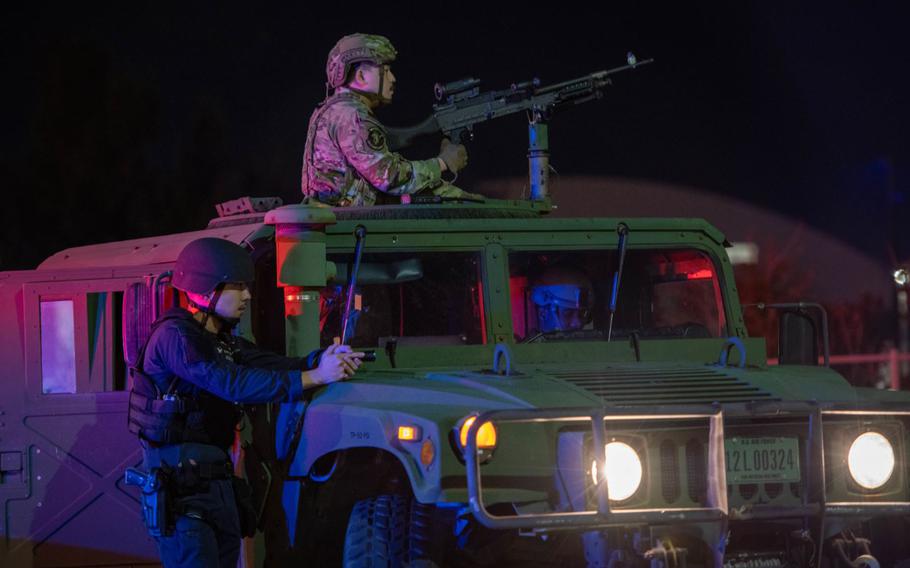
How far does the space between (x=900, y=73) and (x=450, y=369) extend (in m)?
13.3

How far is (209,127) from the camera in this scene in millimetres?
21875

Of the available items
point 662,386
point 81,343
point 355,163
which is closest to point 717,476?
point 662,386

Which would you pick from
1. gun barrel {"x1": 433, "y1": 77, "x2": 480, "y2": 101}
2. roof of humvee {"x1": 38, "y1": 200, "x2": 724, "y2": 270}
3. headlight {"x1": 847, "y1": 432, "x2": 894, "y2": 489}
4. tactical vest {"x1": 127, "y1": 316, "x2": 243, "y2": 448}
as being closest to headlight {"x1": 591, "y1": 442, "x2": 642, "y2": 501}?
headlight {"x1": 847, "y1": 432, "x2": 894, "y2": 489}

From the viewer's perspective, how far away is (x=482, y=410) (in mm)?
5680

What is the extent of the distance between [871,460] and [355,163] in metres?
3.00

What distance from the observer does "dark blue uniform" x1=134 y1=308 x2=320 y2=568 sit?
237 inches

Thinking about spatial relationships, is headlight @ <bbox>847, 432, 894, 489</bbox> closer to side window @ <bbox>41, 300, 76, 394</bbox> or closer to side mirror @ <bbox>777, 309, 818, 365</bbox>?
→ side mirror @ <bbox>777, 309, 818, 365</bbox>

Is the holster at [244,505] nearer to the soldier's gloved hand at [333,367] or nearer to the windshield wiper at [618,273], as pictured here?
the soldier's gloved hand at [333,367]

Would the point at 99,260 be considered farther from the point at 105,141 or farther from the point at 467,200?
the point at 105,141

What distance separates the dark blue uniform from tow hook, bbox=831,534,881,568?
7.13ft

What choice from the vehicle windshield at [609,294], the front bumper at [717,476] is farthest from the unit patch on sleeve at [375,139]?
the front bumper at [717,476]

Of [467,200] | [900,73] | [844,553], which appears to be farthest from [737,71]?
[844,553]

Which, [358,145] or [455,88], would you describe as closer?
[358,145]

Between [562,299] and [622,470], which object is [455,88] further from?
[622,470]
